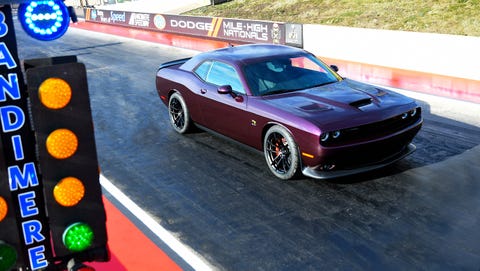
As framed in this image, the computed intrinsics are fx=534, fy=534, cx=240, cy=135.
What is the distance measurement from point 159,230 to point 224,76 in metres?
2.97

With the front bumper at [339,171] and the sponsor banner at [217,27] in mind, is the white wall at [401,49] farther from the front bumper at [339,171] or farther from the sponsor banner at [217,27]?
the front bumper at [339,171]

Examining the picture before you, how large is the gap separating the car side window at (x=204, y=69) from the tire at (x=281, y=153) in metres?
1.89

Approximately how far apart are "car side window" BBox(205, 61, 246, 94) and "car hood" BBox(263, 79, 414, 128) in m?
0.60

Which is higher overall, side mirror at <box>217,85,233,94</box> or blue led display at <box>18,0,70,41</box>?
blue led display at <box>18,0,70,41</box>

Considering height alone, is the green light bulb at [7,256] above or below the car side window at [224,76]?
above

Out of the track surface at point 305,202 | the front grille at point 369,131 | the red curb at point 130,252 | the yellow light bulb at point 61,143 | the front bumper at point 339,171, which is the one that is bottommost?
the red curb at point 130,252

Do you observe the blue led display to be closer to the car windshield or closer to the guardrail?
the car windshield

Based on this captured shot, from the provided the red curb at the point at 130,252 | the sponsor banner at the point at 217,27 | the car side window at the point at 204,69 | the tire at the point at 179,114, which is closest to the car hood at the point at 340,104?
the car side window at the point at 204,69

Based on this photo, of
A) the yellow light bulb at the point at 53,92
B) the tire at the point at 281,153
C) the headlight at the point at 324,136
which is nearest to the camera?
the yellow light bulb at the point at 53,92

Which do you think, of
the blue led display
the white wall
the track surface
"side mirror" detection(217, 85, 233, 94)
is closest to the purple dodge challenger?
"side mirror" detection(217, 85, 233, 94)

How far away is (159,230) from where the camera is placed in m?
5.98

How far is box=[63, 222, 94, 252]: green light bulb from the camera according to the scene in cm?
222

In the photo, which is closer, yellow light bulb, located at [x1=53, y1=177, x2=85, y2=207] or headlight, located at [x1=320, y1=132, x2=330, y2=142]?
yellow light bulb, located at [x1=53, y1=177, x2=85, y2=207]

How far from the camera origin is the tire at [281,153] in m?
6.72
